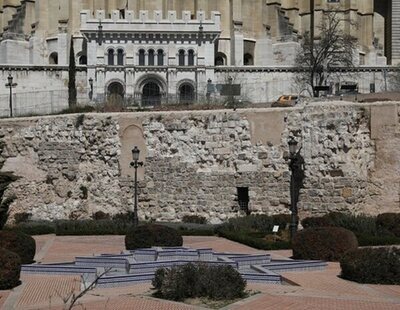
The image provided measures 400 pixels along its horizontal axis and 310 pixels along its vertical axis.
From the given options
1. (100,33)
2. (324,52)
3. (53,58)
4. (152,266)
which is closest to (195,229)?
(152,266)

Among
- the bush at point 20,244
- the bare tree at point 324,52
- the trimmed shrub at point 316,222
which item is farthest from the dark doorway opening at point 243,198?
the bare tree at point 324,52

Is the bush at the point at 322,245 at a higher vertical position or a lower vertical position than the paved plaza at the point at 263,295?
higher

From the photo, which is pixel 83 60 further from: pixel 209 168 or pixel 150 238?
pixel 150 238

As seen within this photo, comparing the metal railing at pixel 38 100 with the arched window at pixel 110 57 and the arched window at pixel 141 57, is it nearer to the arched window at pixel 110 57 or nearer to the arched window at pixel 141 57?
the arched window at pixel 110 57

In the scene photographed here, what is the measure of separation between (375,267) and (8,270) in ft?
27.7

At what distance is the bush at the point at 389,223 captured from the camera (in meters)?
27.3

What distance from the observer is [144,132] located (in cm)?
3541

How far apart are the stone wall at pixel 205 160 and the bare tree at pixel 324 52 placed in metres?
25.7

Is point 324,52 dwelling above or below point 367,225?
above

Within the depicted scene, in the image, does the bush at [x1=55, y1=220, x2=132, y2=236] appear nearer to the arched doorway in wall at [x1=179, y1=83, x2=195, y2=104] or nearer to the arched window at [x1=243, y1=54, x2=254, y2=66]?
the arched doorway in wall at [x1=179, y1=83, x2=195, y2=104]

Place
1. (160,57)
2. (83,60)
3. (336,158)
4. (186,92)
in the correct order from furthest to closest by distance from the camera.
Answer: (83,60)
(160,57)
(186,92)
(336,158)

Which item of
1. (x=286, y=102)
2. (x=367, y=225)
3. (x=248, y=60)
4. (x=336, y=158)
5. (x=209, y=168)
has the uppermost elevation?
(x=248, y=60)

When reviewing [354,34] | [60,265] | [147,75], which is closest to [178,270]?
[60,265]

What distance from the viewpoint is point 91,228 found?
104 ft
